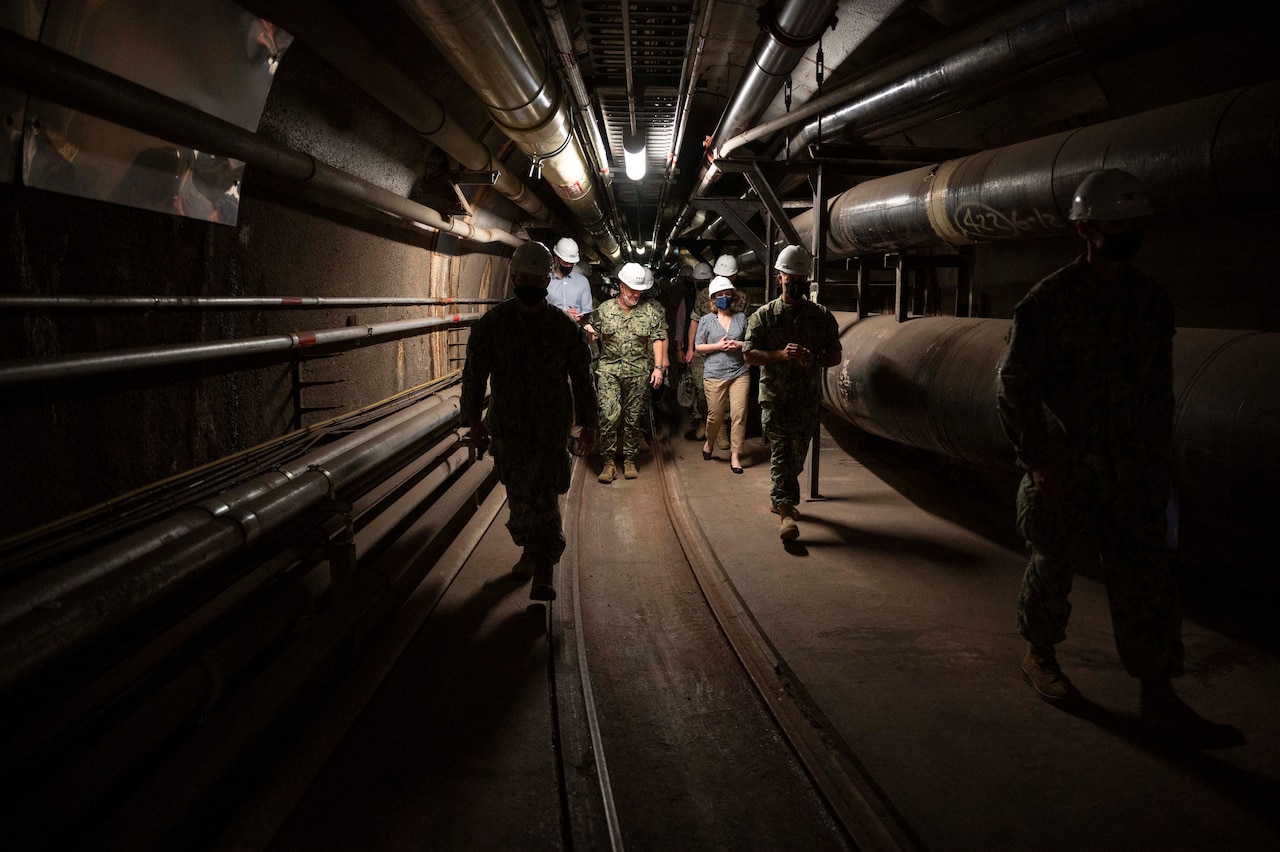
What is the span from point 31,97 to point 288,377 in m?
1.86

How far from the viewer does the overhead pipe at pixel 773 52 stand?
3535mm

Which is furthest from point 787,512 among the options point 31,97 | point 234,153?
point 31,97

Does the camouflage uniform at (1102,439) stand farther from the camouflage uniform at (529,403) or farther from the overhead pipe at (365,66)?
the overhead pipe at (365,66)

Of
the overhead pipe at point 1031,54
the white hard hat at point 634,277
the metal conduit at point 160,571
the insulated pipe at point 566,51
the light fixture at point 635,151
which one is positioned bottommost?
the metal conduit at point 160,571

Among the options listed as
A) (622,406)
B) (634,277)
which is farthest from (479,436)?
(634,277)

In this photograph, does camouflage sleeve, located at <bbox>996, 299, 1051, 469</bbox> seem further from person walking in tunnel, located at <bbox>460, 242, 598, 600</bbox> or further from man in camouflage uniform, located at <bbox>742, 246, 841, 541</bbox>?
man in camouflage uniform, located at <bbox>742, 246, 841, 541</bbox>

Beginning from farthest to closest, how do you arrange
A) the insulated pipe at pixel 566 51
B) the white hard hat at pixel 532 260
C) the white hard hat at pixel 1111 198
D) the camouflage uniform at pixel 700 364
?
the camouflage uniform at pixel 700 364, the insulated pipe at pixel 566 51, the white hard hat at pixel 532 260, the white hard hat at pixel 1111 198

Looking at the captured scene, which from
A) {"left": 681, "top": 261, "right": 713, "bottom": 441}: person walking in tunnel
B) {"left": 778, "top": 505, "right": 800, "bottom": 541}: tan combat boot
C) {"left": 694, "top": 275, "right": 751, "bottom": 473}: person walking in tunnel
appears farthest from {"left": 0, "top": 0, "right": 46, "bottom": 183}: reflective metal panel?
{"left": 681, "top": 261, "right": 713, "bottom": 441}: person walking in tunnel

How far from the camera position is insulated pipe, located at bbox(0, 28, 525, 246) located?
169cm

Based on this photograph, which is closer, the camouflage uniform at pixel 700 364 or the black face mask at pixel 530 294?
the black face mask at pixel 530 294

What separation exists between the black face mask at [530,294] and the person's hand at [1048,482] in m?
2.36

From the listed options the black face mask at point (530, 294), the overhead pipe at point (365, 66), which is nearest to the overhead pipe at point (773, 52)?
the black face mask at point (530, 294)

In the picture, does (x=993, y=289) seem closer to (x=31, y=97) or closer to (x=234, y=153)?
(x=234, y=153)

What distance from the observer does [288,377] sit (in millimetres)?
3602
